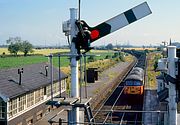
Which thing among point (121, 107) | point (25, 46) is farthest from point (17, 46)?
point (121, 107)

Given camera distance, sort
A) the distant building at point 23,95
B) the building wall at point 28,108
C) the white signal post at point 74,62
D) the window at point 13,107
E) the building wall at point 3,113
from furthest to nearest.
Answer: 1. the building wall at point 28,108
2. the window at point 13,107
3. the distant building at point 23,95
4. the building wall at point 3,113
5. the white signal post at point 74,62

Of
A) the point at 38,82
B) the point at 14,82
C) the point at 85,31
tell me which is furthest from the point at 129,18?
the point at 38,82

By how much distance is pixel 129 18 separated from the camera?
685 centimetres

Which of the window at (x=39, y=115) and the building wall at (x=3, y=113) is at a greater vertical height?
the building wall at (x=3, y=113)

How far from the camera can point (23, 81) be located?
68.9ft

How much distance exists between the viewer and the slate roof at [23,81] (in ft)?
59.1

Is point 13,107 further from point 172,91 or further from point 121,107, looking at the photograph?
point 172,91

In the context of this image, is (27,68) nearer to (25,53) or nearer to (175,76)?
(175,76)

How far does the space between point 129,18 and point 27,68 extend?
18427 millimetres

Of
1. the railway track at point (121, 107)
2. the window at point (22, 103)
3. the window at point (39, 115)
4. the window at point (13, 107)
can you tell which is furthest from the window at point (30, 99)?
the railway track at point (121, 107)

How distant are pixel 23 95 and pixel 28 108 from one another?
Answer: 1.04 metres

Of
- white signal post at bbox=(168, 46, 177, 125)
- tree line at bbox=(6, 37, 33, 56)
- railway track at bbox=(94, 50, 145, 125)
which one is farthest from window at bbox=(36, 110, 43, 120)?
tree line at bbox=(6, 37, 33, 56)

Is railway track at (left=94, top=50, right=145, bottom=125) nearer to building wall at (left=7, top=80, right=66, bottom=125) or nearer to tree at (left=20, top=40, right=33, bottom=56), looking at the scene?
building wall at (left=7, top=80, right=66, bottom=125)

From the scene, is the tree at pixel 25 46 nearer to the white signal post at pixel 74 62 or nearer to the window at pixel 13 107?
the window at pixel 13 107
